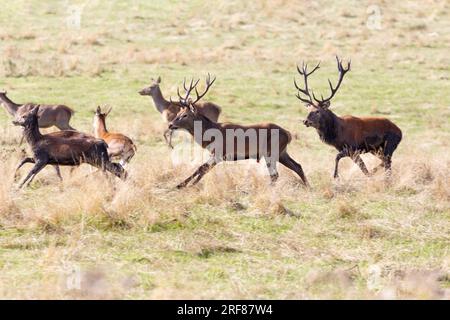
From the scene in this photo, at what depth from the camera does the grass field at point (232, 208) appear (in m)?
8.70

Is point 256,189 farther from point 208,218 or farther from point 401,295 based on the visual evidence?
point 401,295

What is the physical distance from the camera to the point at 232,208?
38.1ft

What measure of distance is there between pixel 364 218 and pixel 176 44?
21741 mm

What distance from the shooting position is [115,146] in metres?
14.2

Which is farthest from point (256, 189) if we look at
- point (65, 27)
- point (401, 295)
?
point (65, 27)

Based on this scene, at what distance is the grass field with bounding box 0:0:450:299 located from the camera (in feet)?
28.5

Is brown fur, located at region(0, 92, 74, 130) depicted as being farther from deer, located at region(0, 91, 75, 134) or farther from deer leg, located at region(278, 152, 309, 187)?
deer leg, located at region(278, 152, 309, 187)

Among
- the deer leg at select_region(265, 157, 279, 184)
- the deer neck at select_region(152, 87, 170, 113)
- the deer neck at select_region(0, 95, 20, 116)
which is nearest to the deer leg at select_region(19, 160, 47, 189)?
the deer leg at select_region(265, 157, 279, 184)

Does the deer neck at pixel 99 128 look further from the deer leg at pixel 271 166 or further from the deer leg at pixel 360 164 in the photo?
the deer leg at pixel 360 164

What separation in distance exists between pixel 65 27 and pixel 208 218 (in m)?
25.0

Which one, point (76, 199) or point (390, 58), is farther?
point (390, 58)

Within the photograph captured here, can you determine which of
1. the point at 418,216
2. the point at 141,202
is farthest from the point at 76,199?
the point at 418,216
